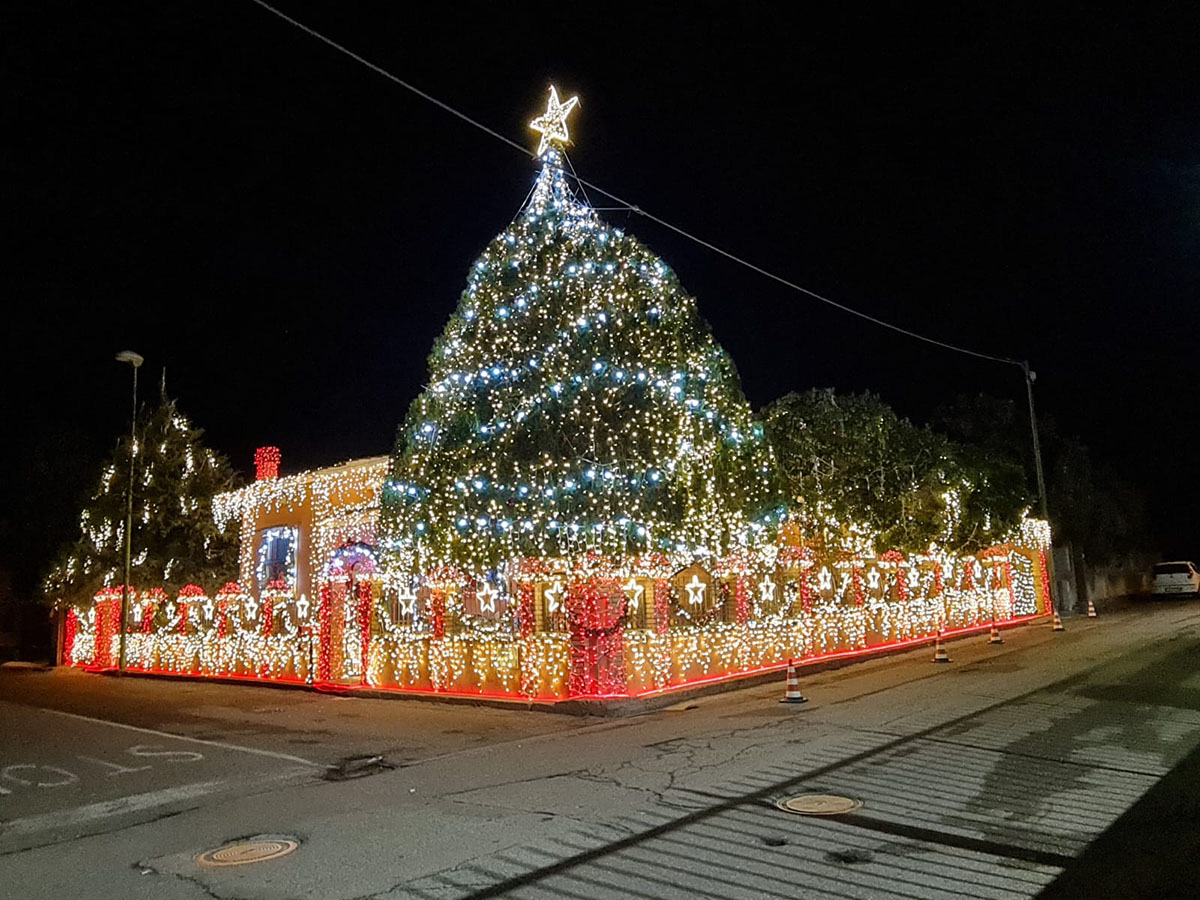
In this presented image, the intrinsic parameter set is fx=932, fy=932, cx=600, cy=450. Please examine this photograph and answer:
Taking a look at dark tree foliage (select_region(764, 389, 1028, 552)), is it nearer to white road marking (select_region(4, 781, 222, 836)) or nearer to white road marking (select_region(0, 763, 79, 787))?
white road marking (select_region(4, 781, 222, 836))

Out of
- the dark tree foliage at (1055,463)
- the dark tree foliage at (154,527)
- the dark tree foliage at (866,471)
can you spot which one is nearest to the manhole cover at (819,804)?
the dark tree foliage at (866,471)

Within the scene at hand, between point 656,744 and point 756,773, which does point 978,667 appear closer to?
point 656,744

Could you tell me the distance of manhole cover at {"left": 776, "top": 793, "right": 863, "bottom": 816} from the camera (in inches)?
265

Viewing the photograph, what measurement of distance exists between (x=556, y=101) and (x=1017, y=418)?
1111 inches

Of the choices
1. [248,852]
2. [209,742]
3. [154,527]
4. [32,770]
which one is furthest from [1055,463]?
[248,852]

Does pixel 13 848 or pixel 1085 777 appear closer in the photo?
pixel 13 848

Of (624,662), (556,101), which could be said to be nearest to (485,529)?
(624,662)

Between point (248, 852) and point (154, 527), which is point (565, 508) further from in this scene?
point (154, 527)

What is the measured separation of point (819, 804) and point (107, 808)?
19.8ft

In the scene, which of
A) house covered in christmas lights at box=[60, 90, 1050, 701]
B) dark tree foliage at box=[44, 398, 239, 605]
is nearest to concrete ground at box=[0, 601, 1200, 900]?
house covered in christmas lights at box=[60, 90, 1050, 701]

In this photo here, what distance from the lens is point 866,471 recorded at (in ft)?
71.4

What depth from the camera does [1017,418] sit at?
125ft

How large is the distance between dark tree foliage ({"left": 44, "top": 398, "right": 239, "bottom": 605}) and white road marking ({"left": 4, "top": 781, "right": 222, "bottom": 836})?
1791 centimetres

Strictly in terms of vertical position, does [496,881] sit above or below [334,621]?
below
